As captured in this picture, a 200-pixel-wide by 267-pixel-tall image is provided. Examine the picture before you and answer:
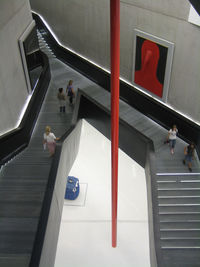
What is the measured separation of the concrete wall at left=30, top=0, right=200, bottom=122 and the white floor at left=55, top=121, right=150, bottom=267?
3.72 meters

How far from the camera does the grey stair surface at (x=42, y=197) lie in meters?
7.59

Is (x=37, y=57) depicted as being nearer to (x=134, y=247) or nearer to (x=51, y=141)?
(x=51, y=141)

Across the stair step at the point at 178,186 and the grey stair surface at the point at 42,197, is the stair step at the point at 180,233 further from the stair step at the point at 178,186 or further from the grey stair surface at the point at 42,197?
the stair step at the point at 178,186

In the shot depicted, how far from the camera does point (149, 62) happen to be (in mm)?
12531

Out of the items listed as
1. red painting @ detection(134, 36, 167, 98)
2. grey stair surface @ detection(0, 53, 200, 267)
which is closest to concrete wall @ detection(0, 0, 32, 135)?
grey stair surface @ detection(0, 53, 200, 267)

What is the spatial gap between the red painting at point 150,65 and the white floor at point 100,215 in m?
3.41

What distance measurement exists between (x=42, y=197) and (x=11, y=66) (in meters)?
5.34

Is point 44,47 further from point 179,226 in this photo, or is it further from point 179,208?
point 179,226

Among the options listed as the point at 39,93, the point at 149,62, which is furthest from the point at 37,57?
the point at 149,62

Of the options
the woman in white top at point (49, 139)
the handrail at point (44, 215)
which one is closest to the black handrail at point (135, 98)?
the handrail at point (44, 215)

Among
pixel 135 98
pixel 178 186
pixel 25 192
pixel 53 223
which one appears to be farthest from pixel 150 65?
pixel 53 223

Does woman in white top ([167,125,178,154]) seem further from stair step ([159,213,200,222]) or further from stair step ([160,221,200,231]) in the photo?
stair step ([160,221,200,231])

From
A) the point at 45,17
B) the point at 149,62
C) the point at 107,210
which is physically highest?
the point at 45,17

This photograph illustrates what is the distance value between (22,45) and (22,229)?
7793mm
